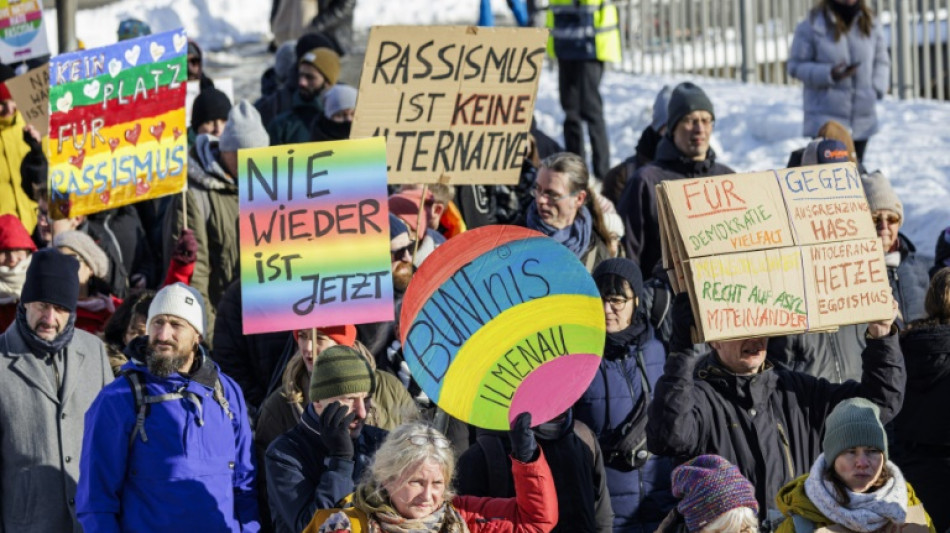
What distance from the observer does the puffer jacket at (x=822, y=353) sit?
7727 millimetres

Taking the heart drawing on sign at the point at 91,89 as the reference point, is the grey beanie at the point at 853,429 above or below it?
below

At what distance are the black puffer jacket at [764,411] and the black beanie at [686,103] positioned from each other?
9.11 feet

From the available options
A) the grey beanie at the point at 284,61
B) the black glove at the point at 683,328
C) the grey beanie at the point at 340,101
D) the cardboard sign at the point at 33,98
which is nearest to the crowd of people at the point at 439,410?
the black glove at the point at 683,328

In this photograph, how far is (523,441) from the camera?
6.02m

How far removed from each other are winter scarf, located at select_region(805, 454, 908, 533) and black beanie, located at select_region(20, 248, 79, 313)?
9.57 feet

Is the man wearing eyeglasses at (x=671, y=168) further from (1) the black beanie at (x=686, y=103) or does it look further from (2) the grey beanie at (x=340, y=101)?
(2) the grey beanie at (x=340, y=101)

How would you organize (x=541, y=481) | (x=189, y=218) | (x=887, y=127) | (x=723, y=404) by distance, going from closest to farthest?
(x=541, y=481) < (x=723, y=404) < (x=189, y=218) < (x=887, y=127)

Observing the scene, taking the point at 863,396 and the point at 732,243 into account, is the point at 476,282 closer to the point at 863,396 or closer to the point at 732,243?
the point at 732,243

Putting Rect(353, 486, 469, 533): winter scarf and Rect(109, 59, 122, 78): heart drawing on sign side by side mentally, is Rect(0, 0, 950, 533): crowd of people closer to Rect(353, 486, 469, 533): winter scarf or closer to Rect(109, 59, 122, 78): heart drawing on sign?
Rect(353, 486, 469, 533): winter scarf

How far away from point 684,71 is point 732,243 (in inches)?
502

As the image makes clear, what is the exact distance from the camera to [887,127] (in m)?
15.1

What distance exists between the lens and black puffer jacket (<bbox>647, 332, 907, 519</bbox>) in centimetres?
→ 641

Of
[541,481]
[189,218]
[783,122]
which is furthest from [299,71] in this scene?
[541,481]

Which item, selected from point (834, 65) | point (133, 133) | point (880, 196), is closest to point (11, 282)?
point (133, 133)
